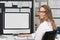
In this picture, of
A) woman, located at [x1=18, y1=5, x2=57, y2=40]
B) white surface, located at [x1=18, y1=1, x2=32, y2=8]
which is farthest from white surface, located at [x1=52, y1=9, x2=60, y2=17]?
woman, located at [x1=18, y1=5, x2=57, y2=40]

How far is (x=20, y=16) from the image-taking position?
333cm

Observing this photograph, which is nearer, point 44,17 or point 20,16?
point 44,17

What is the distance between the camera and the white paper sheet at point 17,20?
3316 millimetres

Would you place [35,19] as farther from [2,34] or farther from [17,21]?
[2,34]

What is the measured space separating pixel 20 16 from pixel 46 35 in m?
1.03

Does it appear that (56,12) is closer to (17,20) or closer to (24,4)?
(24,4)

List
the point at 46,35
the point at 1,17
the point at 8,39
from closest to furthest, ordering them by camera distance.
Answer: the point at 46,35
the point at 8,39
the point at 1,17

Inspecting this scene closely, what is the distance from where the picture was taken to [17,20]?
3334 mm

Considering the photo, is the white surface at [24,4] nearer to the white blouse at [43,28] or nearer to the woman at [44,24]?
the woman at [44,24]

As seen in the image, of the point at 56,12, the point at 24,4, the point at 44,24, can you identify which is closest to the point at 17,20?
the point at 24,4

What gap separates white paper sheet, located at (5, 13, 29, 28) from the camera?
3.32 m

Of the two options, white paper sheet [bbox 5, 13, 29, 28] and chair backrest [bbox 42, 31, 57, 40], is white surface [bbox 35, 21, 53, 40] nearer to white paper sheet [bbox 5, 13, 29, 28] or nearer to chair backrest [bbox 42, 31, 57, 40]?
chair backrest [bbox 42, 31, 57, 40]

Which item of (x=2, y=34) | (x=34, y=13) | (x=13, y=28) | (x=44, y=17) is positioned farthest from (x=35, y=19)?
(x=44, y=17)

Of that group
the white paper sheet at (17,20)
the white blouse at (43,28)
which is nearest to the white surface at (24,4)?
the white paper sheet at (17,20)
